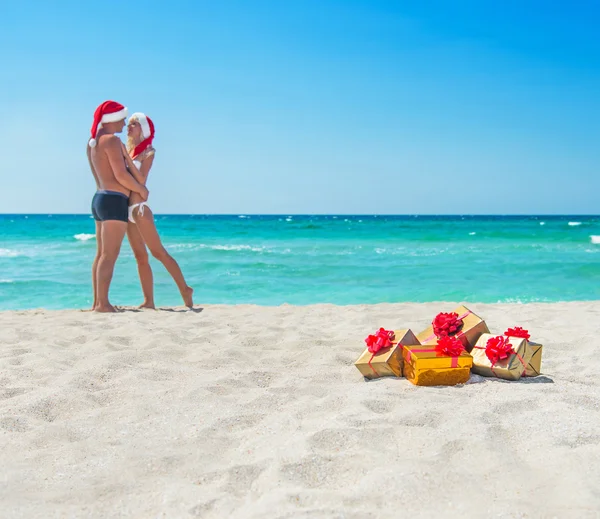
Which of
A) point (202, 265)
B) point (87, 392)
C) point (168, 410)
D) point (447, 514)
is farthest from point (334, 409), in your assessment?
point (202, 265)

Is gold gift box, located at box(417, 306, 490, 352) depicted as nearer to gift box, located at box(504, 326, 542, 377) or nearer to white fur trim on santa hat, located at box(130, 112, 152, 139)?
gift box, located at box(504, 326, 542, 377)

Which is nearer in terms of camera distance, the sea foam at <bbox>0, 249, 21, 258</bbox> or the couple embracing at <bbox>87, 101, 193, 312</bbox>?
the couple embracing at <bbox>87, 101, 193, 312</bbox>

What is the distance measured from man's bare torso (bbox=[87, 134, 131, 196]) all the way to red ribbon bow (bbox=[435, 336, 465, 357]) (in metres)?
3.78

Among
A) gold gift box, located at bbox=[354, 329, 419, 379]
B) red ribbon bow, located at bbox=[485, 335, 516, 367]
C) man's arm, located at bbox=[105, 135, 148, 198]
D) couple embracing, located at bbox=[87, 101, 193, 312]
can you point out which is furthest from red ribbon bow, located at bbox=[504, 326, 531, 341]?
man's arm, located at bbox=[105, 135, 148, 198]

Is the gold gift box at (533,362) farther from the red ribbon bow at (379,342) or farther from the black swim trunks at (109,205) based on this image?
the black swim trunks at (109,205)

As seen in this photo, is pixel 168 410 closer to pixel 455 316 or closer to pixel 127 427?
pixel 127 427

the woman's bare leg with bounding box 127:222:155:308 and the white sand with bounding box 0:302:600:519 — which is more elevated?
the woman's bare leg with bounding box 127:222:155:308

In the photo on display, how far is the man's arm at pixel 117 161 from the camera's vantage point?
5473 millimetres

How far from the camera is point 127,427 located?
8.27 feet

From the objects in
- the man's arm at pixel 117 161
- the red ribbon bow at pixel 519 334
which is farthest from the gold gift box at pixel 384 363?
the man's arm at pixel 117 161

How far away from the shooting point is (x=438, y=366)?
3.07 m

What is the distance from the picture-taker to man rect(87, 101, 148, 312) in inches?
217

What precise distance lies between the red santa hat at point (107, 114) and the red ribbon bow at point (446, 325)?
12.4 feet

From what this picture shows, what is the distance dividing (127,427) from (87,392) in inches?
21.7
